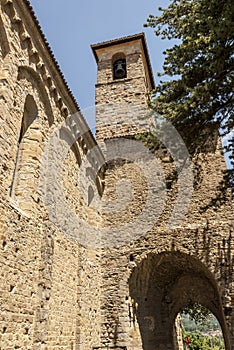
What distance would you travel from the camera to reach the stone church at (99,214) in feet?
19.4

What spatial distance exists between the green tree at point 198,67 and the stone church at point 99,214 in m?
0.45

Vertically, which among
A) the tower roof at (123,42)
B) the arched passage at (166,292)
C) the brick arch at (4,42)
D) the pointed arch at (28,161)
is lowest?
the arched passage at (166,292)

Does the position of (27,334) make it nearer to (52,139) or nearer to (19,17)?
(52,139)

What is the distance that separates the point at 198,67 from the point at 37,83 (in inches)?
153

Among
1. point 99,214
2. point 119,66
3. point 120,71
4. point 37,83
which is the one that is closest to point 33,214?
point 37,83

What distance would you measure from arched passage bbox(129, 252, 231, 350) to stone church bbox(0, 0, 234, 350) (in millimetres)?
47

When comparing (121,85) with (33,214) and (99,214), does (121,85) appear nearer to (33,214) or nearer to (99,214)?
(99,214)

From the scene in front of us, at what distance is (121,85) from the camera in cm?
1455

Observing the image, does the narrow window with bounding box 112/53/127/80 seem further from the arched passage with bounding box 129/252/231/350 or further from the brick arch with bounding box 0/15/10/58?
the brick arch with bounding box 0/15/10/58

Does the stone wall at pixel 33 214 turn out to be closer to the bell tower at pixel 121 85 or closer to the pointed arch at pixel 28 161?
the pointed arch at pixel 28 161

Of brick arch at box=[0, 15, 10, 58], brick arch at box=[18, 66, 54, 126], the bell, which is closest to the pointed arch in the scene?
brick arch at box=[18, 66, 54, 126]

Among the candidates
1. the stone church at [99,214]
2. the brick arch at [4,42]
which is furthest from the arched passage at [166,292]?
the brick arch at [4,42]

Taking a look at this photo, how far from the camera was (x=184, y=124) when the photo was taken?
20.4 feet

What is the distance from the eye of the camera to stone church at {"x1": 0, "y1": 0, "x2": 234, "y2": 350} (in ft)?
19.4
